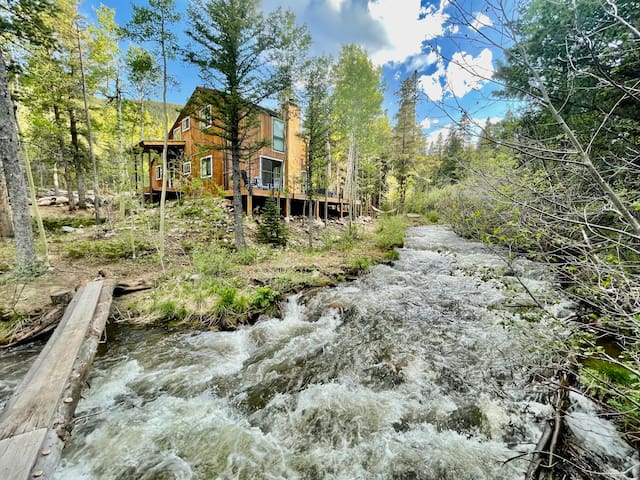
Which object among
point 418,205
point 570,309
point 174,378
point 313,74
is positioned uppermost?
point 313,74

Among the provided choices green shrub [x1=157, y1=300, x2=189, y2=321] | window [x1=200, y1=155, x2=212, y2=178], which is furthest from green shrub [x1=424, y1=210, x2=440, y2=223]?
green shrub [x1=157, y1=300, x2=189, y2=321]

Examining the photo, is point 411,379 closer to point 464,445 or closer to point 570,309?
point 464,445

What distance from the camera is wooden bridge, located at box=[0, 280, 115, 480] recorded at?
1819mm

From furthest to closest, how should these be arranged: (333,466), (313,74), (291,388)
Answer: (313,74)
(291,388)
(333,466)

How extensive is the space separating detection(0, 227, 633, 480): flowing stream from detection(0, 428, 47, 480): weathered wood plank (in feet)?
2.41

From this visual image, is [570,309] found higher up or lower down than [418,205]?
lower down

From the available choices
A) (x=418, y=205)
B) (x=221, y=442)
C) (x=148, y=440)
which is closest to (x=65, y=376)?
(x=148, y=440)

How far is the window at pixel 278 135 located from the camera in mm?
15242

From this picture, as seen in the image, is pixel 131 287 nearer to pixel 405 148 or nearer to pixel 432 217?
pixel 432 217

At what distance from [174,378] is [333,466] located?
8.57ft

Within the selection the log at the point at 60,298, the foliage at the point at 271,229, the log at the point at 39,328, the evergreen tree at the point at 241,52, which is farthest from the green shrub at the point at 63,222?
the evergreen tree at the point at 241,52

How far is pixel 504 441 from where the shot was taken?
8.76 feet

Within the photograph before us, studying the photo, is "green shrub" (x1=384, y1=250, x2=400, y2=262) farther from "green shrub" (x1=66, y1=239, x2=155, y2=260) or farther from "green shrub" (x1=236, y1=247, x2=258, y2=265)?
"green shrub" (x1=66, y1=239, x2=155, y2=260)

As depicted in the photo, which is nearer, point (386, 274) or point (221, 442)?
point (221, 442)
